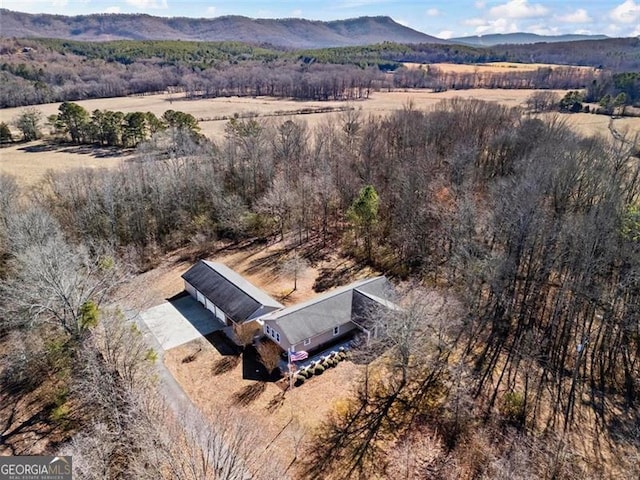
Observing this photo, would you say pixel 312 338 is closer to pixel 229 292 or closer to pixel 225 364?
pixel 225 364

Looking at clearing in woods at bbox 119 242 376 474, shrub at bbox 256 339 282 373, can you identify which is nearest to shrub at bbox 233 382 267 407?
clearing in woods at bbox 119 242 376 474

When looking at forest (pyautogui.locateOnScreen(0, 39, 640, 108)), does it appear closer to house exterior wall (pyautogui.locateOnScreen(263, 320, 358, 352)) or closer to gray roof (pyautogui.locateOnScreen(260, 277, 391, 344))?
gray roof (pyautogui.locateOnScreen(260, 277, 391, 344))

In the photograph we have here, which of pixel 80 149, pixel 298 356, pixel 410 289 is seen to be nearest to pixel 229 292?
pixel 298 356

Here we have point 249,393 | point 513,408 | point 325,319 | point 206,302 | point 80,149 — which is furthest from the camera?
point 80,149

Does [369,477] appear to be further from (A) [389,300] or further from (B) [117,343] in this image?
(B) [117,343]

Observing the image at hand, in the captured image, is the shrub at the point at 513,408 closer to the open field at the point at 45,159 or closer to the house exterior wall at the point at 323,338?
the house exterior wall at the point at 323,338

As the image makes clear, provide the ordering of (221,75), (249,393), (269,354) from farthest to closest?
(221,75) < (269,354) < (249,393)

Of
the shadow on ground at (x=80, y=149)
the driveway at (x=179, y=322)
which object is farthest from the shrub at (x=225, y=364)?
the shadow on ground at (x=80, y=149)

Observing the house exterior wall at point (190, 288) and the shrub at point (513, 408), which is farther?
the house exterior wall at point (190, 288)
